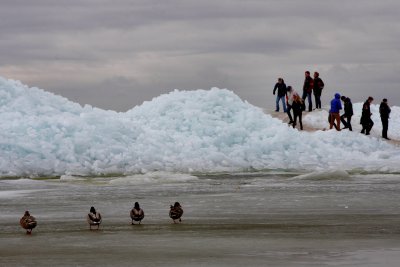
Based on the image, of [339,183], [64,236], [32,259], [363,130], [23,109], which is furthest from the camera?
[363,130]

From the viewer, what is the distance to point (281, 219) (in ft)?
53.2

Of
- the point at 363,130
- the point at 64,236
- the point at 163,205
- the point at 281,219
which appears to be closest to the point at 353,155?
the point at 363,130

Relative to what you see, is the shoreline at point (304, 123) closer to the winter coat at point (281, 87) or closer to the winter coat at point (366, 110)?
the winter coat at point (366, 110)

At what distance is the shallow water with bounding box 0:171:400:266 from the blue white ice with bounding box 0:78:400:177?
6.26 metres

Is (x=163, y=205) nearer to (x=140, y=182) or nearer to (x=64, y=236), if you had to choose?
(x=64, y=236)

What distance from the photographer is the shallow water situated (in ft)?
38.5

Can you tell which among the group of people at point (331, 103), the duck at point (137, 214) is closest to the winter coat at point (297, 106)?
the group of people at point (331, 103)

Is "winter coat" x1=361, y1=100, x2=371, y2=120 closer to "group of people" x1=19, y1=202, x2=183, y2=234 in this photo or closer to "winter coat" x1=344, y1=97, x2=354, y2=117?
"winter coat" x1=344, y1=97, x2=354, y2=117

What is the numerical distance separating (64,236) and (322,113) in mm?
27152

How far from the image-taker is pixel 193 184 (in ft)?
85.8

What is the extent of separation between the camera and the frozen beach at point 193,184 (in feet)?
40.9

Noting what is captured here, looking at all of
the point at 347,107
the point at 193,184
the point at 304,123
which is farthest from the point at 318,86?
the point at 193,184

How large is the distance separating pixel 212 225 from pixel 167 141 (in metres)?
20.8

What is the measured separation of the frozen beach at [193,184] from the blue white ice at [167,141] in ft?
0.18
